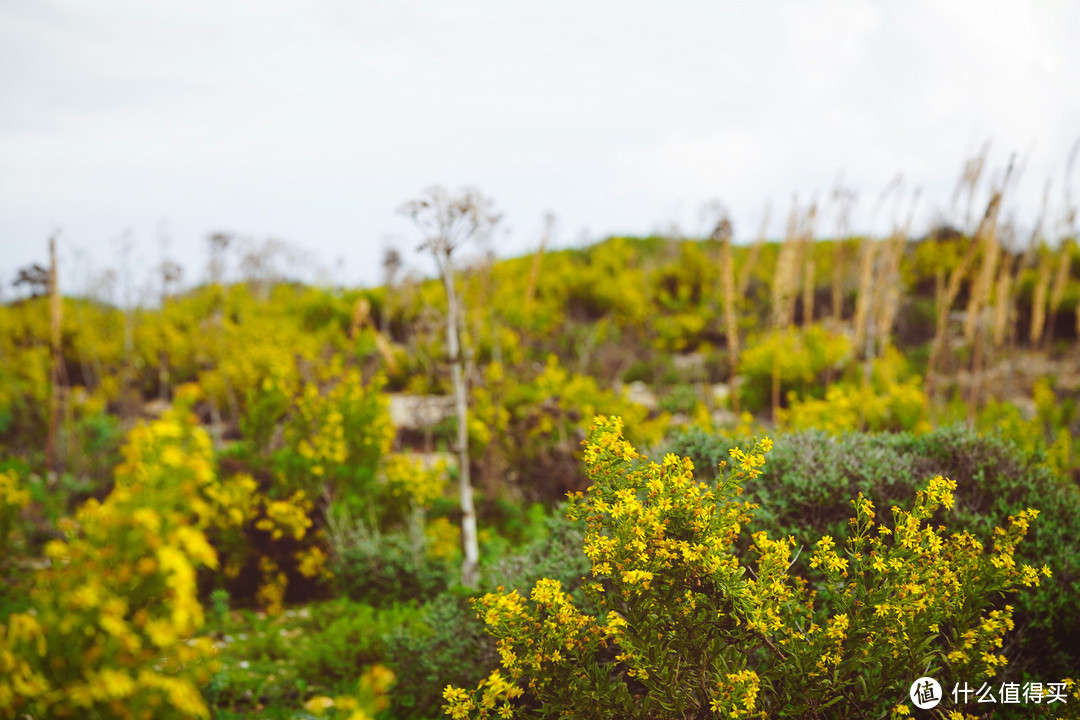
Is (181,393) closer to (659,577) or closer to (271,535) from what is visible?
(659,577)

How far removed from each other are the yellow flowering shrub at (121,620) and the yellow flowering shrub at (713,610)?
3.34 feet

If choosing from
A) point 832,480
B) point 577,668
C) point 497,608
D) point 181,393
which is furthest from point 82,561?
point 832,480

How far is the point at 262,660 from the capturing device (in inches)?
146

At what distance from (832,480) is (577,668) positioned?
5.28 ft

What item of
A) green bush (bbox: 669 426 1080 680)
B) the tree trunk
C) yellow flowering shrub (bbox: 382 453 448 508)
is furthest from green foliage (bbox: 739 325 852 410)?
the tree trunk

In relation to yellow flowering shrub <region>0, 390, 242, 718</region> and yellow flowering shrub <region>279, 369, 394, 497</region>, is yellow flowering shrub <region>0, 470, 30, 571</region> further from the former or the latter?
yellow flowering shrub <region>0, 390, 242, 718</region>

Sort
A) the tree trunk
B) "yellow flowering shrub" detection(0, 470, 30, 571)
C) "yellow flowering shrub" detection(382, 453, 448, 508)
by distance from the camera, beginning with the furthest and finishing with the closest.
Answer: "yellow flowering shrub" detection(382, 453, 448, 508), "yellow flowering shrub" detection(0, 470, 30, 571), the tree trunk

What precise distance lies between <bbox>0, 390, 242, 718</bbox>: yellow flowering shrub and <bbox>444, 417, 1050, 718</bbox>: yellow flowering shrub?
1.02 m

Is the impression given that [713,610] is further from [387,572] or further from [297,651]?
[387,572]

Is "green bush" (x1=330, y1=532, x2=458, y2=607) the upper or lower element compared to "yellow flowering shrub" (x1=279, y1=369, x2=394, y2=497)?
lower

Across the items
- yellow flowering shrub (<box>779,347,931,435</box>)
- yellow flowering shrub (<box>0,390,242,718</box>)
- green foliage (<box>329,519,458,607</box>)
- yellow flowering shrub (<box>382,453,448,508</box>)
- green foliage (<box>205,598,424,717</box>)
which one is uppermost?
yellow flowering shrub (<box>0,390,242,718</box>)

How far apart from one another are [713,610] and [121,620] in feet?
5.48

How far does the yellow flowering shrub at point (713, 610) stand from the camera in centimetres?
198

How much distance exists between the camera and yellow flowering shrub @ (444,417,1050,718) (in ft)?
6.50
